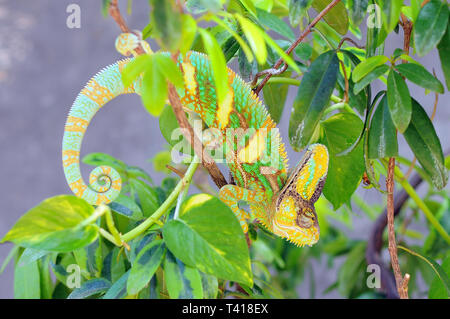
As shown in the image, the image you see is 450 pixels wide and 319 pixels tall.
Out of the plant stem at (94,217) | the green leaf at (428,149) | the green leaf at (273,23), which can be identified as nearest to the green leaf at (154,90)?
the plant stem at (94,217)

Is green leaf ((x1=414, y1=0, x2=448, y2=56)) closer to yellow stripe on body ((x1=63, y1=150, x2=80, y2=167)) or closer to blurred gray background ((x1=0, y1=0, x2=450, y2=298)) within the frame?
yellow stripe on body ((x1=63, y1=150, x2=80, y2=167))

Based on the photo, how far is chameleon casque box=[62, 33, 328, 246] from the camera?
75 cm

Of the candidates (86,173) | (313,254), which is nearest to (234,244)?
(313,254)

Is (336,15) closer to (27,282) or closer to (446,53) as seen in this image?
(446,53)

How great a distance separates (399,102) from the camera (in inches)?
26.0

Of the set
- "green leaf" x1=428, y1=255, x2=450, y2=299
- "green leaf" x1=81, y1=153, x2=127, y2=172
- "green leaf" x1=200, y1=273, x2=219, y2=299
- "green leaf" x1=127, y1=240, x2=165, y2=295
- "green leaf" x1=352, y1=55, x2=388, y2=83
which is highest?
"green leaf" x1=352, y1=55, x2=388, y2=83

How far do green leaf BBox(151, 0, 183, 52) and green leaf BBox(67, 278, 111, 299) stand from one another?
1.55 ft

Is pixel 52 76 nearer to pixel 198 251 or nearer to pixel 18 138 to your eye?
pixel 18 138

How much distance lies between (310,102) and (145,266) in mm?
307

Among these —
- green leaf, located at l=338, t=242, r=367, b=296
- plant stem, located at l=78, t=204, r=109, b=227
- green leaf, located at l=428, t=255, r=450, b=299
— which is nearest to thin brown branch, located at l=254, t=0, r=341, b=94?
plant stem, located at l=78, t=204, r=109, b=227

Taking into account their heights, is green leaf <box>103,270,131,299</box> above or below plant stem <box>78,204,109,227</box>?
below

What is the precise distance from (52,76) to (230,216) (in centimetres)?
251

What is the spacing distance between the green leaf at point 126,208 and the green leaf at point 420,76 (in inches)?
18.4
